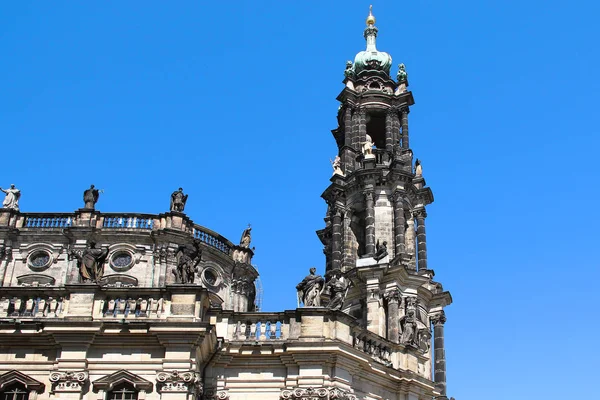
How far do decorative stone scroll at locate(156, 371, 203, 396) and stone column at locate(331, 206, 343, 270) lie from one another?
1935 centimetres

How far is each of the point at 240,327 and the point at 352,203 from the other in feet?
61.3

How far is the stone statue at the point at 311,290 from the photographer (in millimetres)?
24734

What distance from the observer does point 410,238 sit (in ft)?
135

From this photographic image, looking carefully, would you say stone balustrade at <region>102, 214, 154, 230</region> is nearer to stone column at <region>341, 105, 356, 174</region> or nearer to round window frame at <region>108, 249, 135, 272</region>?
round window frame at <region>108, 249, 135, 272</region>

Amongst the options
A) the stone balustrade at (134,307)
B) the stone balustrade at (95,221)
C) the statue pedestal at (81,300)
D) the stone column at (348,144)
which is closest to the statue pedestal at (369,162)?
the stone column at (348,144)

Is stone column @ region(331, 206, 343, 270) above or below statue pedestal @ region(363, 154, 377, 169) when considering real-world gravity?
below

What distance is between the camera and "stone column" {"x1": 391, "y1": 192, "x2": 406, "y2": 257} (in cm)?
3968

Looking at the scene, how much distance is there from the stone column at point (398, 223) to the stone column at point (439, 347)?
446 centimetres

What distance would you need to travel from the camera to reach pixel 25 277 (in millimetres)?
36438

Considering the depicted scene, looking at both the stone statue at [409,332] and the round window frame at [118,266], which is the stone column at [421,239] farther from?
the round window frame at [118,266]

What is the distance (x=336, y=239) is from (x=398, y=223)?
3394mm

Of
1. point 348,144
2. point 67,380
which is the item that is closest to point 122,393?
point 67,380

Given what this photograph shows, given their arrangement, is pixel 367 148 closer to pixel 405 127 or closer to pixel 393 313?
pixel 405 127

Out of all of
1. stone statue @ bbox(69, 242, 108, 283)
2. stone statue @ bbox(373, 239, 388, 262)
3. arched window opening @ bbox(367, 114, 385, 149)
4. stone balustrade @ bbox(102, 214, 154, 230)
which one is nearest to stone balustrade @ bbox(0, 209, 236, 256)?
stone balustrade @ bbox(102, 214, 154, 230)
